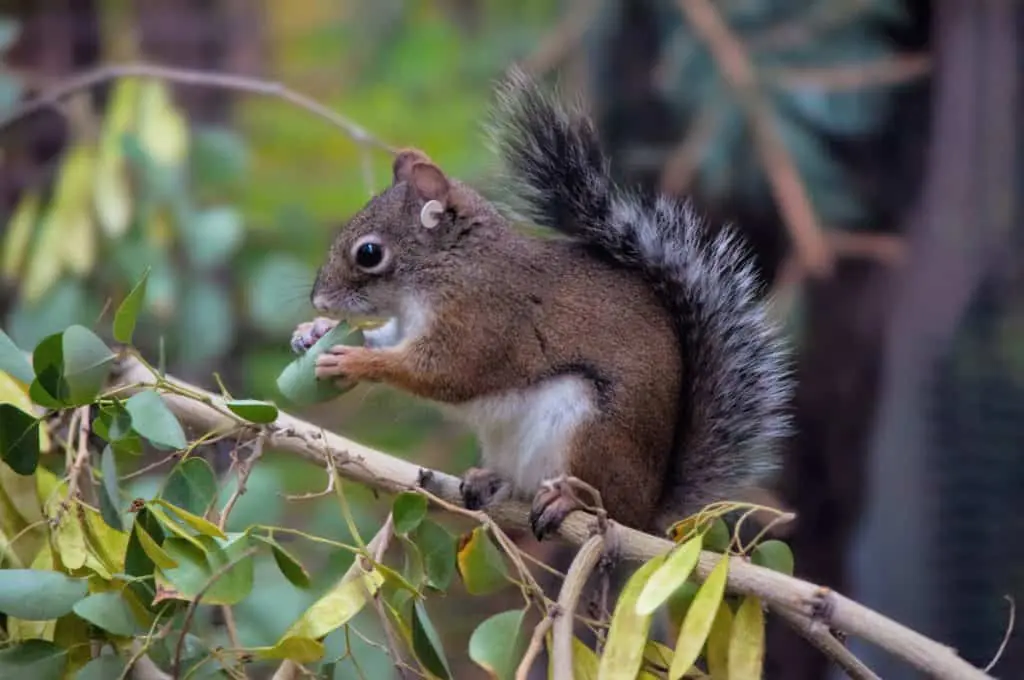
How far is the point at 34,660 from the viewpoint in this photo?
0.88 meters

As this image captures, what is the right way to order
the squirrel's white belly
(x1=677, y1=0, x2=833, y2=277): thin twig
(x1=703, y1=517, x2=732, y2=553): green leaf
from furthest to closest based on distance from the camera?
(x1=677, y1=0, x2=833, y2=277): thin twig, the squirrel's white belly, (x1=703, y1=517, x2=732, y2=553): green leaf

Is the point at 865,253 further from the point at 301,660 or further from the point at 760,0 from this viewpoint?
the point at 301,660

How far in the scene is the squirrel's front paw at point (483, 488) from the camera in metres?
1.28

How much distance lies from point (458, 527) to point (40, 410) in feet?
4.19

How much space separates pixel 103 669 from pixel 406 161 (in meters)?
0.68

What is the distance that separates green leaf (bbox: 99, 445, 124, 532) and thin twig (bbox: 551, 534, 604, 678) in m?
0.30

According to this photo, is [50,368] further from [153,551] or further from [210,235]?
[210,235]

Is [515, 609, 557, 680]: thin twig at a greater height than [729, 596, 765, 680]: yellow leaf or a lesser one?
lesser

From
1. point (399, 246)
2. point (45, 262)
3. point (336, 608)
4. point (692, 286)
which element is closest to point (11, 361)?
point (336, 608)

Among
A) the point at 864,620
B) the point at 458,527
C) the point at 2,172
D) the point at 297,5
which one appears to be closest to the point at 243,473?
the point at 864,620

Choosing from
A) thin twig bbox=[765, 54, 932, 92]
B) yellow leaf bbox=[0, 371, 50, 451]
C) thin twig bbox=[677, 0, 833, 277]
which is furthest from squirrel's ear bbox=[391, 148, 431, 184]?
thin twig bbox=[765, 54, 932, 92]

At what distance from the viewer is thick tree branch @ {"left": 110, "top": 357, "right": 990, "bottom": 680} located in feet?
2.63

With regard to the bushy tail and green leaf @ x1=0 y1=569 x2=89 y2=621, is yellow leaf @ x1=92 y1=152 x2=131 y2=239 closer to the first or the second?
the bushy tail

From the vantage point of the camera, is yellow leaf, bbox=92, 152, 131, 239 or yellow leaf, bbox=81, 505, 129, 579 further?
yellow leaf, bbox=92, 152, 131, 239
